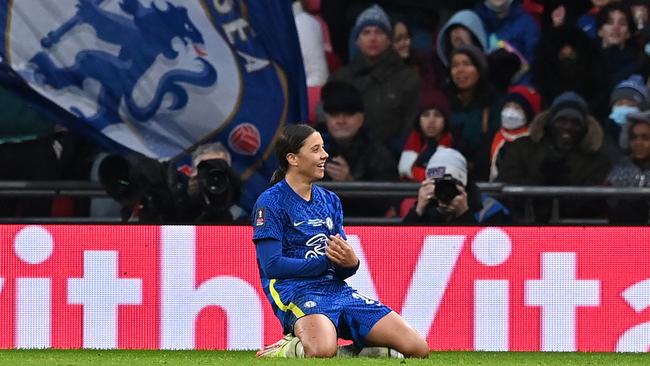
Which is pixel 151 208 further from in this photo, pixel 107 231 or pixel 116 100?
pixel 116 100

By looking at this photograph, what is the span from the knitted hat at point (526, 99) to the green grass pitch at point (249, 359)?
7.73ft

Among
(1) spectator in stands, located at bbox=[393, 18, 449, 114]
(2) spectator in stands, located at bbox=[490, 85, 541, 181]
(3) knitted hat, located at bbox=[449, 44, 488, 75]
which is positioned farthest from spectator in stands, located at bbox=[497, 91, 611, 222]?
(1) spectator in stands, located at bbox=[393, 18, 449, 114]

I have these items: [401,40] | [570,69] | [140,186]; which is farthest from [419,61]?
[140,186]

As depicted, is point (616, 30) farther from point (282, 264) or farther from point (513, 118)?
point (282, 264)

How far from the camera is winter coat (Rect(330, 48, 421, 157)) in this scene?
10.4 meters

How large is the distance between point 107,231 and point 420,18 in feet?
10.6

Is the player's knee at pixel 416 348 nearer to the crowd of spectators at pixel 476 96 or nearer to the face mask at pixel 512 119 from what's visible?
the crowd of spectators at pixel 476 96

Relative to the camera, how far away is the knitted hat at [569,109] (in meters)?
9.92

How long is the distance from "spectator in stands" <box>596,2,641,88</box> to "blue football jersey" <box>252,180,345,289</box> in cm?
402

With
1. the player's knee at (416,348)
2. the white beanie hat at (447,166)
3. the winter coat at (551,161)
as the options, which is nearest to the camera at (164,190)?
the white beanie hat at (447,166)

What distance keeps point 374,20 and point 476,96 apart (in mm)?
916

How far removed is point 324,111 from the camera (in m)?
10.4

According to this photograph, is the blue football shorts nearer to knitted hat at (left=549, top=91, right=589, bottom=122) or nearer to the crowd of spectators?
the crowd of spectators

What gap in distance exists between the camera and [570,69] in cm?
1044
